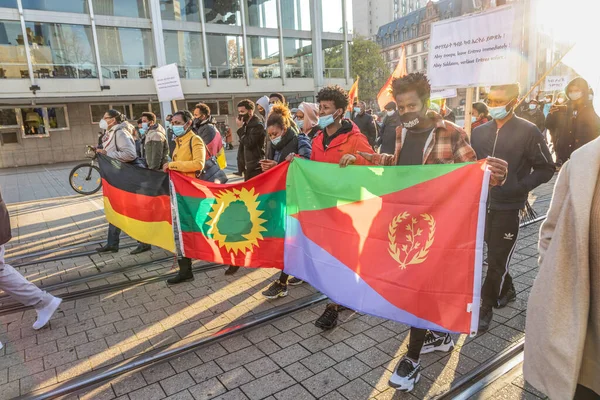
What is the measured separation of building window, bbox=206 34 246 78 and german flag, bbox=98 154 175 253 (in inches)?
1001

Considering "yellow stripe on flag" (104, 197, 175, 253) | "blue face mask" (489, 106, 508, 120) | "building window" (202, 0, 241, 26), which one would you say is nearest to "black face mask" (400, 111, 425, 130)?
"blue face mask" (489, 106, 508, 120)

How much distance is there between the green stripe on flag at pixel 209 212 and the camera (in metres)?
4.18

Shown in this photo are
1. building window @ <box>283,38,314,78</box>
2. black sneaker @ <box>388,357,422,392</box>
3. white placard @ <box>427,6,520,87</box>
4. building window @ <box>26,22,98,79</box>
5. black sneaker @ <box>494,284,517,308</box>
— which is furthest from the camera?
building window @ <box>283,38,314,78</box>

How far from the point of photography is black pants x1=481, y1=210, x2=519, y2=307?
12.4ft

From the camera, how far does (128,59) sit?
26.7 metres

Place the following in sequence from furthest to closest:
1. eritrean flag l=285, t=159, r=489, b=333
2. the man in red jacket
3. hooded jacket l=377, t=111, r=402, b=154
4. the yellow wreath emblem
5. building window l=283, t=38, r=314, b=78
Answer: building window l=283, t=38, r=314, b=78 → hooded jacket l=377, t=111, r=402, b=154 → the man in red jacket → the yellow wreath emblem → eritrean flag l=285, t=159, r=489, b=333

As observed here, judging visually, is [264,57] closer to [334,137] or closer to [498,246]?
[334,137]

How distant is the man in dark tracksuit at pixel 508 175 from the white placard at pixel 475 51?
35cm

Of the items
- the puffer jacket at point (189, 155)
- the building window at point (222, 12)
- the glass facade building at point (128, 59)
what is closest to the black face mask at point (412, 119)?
the puffer jacket at point (189, 155)

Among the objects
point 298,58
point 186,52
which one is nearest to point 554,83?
point 298,58

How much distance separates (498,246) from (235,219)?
262cm

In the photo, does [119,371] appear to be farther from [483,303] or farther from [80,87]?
[80,87]

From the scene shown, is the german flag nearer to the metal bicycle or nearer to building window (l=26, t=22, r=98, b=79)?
the metal bicycle

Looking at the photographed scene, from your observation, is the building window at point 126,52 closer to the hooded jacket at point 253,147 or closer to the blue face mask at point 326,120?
the hooded jacket at point 253,147
